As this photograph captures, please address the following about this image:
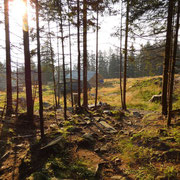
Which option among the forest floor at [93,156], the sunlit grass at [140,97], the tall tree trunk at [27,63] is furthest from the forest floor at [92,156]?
the sunlit grass at [140,97]

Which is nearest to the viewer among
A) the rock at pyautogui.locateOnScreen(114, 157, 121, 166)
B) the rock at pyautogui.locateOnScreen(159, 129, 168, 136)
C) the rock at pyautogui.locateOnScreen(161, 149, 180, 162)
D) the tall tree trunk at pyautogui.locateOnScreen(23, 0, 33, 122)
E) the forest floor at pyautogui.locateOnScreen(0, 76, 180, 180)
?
the forest floor at pyautogui.locateOnScreen(0, 76, 180, 180)

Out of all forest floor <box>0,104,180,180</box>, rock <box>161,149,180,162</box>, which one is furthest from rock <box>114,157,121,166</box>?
rock <box>161,149,180,162</box>

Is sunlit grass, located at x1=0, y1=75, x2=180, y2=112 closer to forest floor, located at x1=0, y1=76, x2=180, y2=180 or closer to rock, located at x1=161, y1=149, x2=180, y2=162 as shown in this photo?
forest floor, located at x1=0, y1=76, x2=180, y2=180

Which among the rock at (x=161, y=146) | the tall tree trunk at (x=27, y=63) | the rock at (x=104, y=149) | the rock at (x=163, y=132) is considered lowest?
the rock at (x=104, y=149)

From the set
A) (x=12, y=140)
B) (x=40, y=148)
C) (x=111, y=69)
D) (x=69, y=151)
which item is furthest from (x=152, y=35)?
(x=111, y=69)

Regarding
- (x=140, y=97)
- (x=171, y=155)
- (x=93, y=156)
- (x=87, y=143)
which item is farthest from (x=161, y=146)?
(x=140, y=97)

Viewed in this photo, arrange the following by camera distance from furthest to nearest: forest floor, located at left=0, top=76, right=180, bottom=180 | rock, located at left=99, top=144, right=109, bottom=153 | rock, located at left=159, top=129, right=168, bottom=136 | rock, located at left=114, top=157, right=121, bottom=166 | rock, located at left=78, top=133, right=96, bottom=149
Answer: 1. rock, located at left=159, top=129, right=168, bottom=136
2. rock, located at left=78, top=133, right=96, bottom=149
3. rock, located at left=99, top=144, right=109, bottom=153
4. rock, located at left=114, top=157, right=121, bottom=166
5. forest floor, located at left=0, top=76, right=180, bottom=180

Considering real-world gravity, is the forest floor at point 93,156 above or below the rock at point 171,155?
below

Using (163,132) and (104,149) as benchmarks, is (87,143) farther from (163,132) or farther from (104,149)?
(163,132)

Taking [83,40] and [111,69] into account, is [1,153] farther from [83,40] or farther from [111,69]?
[111,69]

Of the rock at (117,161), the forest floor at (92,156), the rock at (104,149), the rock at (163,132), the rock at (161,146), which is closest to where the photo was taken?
the forest floor at (92,156)

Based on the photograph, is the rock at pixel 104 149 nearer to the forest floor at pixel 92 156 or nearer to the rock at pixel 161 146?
the forest floor at pixel 92 156

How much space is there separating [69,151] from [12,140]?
10.9 feet

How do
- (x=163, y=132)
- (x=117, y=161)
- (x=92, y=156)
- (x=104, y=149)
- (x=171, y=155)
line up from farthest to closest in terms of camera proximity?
(x=163, y=132) < (x=104, y=149) < (x=92, y=156) < (x=117, y=161) < (x=171, y=155)
